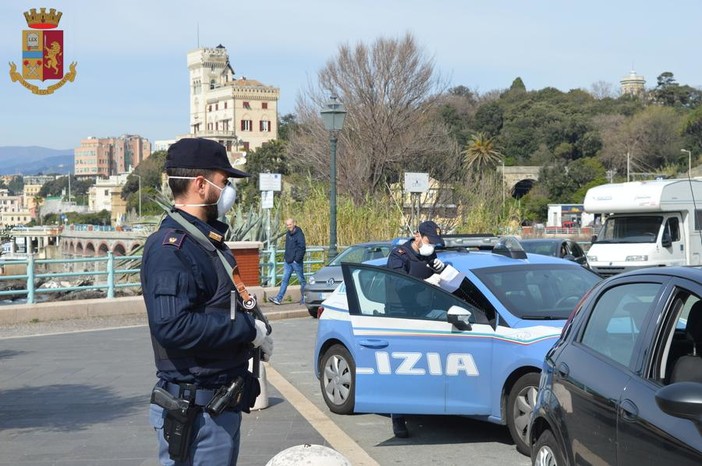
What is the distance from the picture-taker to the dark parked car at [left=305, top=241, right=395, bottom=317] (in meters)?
19.2

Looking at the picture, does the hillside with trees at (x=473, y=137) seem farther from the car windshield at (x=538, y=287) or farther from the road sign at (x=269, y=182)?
the car windshield at (x=538, y=287)

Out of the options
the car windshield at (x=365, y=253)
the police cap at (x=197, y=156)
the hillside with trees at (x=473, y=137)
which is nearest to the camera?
the police cap at (x=197, y=156)

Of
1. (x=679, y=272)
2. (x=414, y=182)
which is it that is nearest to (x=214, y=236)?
(x=679, y=272)

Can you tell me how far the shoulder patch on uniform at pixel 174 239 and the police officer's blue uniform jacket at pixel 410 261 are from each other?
5923 millimetres

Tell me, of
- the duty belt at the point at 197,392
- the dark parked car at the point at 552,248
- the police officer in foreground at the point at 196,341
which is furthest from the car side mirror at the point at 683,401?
the dark parked car at the point at 552,248

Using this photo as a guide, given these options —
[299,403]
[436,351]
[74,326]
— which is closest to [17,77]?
[74,326]

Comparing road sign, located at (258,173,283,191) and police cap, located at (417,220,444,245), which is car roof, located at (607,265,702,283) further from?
road sign, located at (258,173,283,191)

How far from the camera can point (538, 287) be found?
344 inches

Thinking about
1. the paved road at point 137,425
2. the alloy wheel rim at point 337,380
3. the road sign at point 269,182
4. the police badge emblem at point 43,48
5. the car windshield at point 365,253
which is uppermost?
the police badge emblem at point 43,48

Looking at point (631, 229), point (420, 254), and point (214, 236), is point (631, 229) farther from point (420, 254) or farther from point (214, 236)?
point (214, 236)

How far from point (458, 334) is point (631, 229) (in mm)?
19174

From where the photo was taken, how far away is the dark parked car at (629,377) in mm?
3992

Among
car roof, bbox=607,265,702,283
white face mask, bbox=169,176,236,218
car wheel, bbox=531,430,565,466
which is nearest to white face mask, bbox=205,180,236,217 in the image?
white face mask, bbox=169,176,236,218

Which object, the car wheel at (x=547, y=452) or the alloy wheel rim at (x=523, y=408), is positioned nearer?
the car wheel at (x=547, y=452)
